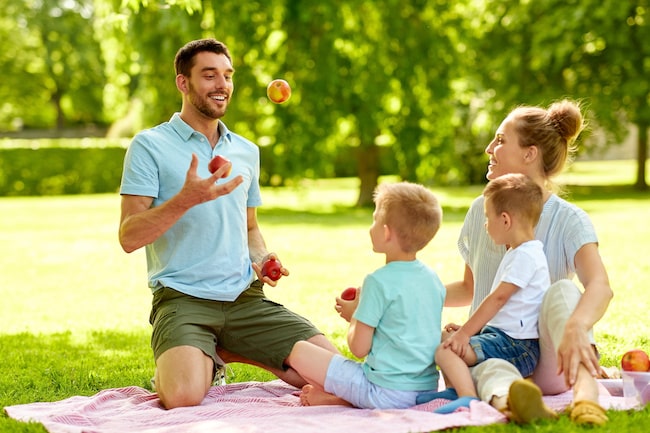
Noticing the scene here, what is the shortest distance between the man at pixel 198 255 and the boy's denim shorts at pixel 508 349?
857 millimetres

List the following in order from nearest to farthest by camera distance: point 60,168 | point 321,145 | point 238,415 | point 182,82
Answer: point 238,415 < point 182,82 < point 321,145 < point 60,168

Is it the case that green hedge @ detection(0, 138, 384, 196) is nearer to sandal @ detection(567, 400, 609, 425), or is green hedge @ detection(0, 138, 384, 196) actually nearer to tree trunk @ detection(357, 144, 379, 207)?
tree trunk @ detection(357, 144, 379, 207)

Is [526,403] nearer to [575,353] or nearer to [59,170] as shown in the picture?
[575,353]

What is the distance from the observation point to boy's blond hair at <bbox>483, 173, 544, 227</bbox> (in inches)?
162

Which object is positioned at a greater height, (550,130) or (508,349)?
(550,130)

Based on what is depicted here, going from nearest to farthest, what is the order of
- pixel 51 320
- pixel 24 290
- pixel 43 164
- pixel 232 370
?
pixel 232 370, pixel 51 320, pixel 24 290, pixel 43 164

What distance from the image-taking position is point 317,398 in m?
4.45

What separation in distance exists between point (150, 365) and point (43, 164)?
22588mm

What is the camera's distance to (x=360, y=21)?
17875 mm

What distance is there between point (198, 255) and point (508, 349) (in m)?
1.58

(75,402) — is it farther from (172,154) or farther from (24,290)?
(24,290)

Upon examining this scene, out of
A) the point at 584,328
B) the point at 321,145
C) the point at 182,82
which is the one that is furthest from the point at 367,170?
the point at 584,328

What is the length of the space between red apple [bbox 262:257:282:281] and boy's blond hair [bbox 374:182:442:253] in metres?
0.95

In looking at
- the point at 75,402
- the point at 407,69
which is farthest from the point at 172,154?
the point at 407,69
